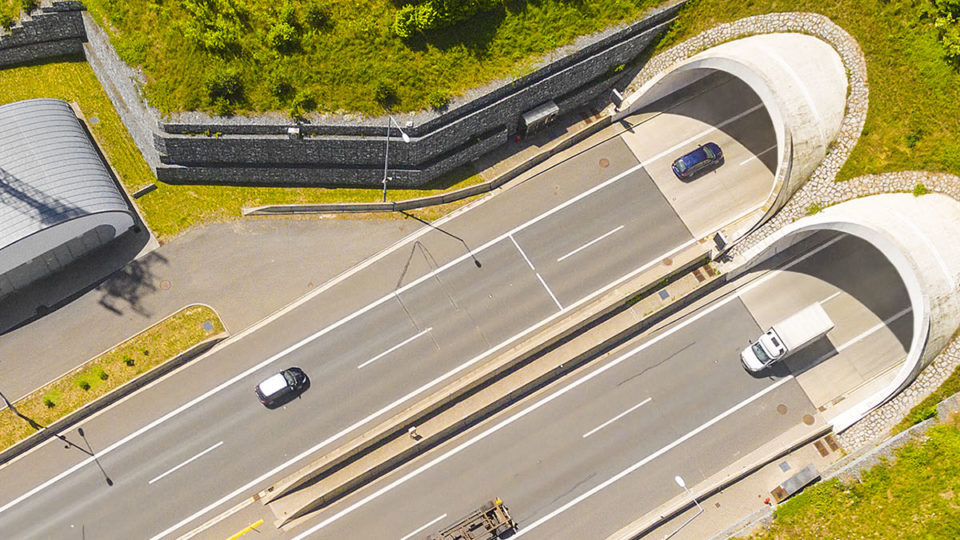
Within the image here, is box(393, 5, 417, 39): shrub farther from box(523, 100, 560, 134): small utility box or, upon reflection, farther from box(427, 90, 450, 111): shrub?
box(523, 100, 560, 134): small utility box

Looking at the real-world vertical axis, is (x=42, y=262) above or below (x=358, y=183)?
above

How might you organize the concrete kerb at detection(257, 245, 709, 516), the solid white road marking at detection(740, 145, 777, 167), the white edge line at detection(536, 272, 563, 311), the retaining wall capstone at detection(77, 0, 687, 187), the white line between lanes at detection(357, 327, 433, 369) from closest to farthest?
the concrete kerb at detection(257, 245, 709, 516) → the retaining wall capstone at detection(77, 0, 687, 187) → the white line between lanes at detection(357, 327, 433, 369) → the white edge line at detection(536, 272, 563, 311) → the solid white road marking at detection(740, 145, 777, 167)

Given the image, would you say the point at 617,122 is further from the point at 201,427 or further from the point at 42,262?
the point at 42,262

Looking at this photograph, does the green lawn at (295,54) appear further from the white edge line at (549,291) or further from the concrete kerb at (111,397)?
the concrete kerb at (111,397)

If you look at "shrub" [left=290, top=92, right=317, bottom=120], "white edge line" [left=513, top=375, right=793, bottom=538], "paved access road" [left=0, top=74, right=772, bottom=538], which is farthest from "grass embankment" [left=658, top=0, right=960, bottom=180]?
"shrub" [left=290, top=92, right=317, bottom=120]

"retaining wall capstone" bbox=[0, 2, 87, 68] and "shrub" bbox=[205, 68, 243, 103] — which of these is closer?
"shrub" bbox=[205, 68, 243, 103]

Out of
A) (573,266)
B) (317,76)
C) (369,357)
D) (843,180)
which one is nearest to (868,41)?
(843,180)

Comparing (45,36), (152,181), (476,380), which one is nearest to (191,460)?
(476,380)
